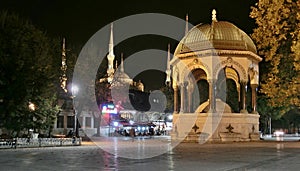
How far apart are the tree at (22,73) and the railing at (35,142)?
1.98 meters

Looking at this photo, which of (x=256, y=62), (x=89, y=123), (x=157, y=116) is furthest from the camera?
(x=157, y=116)

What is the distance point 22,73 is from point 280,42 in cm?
1711

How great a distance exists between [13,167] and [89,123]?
49.2m

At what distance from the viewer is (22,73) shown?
25.8 m

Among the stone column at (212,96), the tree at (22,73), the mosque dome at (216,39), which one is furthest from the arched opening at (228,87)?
the tree at (22,73)

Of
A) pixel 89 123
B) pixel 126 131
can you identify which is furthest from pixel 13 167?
pixel 89 123

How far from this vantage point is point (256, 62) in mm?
32688

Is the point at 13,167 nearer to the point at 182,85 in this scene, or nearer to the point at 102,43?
the point at 182,85

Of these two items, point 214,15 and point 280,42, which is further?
point 214,15

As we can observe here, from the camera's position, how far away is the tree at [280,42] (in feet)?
84.7

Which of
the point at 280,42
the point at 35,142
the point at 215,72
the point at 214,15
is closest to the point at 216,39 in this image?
the point at 215,72

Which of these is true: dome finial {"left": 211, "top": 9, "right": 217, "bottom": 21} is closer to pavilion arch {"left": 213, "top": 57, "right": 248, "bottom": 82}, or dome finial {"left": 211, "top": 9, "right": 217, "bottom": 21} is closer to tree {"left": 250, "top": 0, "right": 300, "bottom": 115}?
pavilion arch {"left": 213, "top": 57, "right": 248, "bottom": 82}

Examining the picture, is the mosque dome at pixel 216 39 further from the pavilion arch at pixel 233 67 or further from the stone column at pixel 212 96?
the stone column at pixel 212 96

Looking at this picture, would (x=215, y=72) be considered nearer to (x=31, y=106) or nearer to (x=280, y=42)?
(x=280, y=42)
